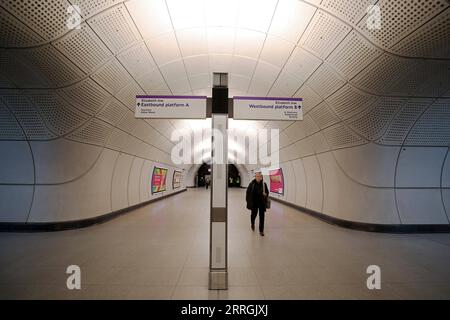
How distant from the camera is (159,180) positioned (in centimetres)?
1285

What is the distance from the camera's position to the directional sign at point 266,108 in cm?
329

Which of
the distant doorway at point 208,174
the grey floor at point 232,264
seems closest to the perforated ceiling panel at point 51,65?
the grey floor at point 232,264

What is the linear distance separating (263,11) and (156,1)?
1977 millimetres

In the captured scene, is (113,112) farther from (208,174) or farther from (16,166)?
(208,174)

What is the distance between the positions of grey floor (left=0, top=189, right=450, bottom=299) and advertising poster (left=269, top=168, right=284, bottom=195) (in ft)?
20.8

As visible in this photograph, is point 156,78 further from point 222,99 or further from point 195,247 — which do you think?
point 195,247

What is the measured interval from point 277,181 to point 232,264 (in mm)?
9990

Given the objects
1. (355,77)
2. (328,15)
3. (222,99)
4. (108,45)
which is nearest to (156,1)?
(108,45)

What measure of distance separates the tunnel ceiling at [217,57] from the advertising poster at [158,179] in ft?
18.7

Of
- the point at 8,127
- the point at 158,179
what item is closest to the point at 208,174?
the point at 158,179

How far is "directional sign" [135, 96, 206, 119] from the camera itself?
125 inches

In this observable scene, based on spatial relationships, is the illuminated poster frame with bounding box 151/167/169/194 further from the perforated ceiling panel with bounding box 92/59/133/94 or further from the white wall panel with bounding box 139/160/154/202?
the perforated ceiling panel with bounding box 92/59/133/94

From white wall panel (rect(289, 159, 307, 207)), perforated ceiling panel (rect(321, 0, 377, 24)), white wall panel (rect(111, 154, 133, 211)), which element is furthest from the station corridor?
white wall panel (rect(289, 159, 307, 207))

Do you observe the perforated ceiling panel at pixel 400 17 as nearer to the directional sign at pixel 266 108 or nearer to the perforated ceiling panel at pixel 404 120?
the directional sign at pixel 266 108
